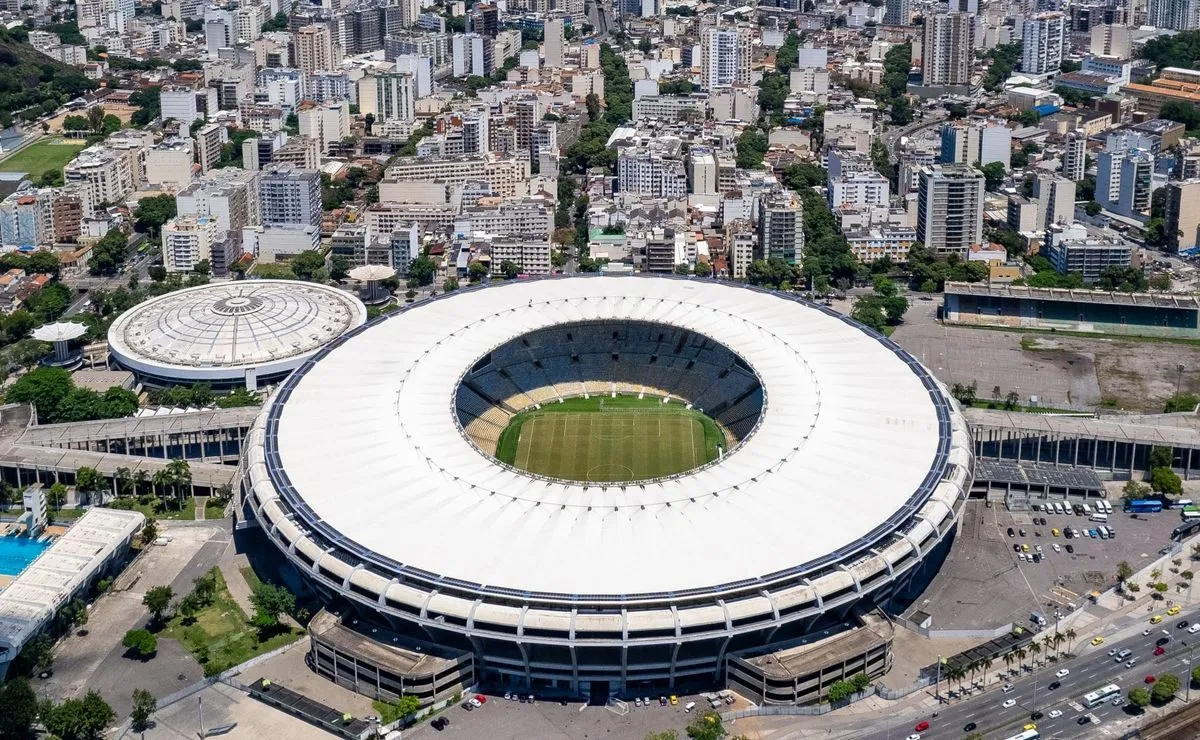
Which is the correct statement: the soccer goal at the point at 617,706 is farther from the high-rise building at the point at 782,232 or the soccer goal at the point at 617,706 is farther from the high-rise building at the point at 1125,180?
the high-rise building at the point at 1125,180

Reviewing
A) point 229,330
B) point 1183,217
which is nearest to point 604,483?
point 229,330

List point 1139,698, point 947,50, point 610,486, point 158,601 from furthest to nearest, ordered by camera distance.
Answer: point 947,50
point 610,486
point 158,601
point 1139,698

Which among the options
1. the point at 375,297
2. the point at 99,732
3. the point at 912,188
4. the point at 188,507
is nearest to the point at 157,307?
the point at 375,297

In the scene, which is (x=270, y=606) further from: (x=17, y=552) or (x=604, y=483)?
(x=17, y=552)

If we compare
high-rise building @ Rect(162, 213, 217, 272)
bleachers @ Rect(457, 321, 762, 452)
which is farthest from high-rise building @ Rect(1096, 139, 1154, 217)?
high-rise building @ Rect(162, 213, 217, 272)

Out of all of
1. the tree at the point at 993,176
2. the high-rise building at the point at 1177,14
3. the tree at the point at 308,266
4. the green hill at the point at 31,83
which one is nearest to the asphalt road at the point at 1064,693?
the tree at the point at 308,266

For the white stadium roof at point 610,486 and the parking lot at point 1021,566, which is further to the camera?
the parking lot at point 1021,566
